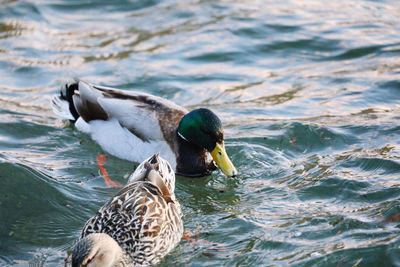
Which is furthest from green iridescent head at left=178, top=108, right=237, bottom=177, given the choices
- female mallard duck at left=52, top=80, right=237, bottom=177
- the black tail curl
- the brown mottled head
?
the black tail curl

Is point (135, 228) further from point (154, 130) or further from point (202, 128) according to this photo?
point (154, 130)

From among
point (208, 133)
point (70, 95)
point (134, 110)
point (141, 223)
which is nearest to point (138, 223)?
point (141, 223)

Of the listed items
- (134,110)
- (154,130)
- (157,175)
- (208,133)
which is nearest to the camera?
(157,175)

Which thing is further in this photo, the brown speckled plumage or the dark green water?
the dark green water

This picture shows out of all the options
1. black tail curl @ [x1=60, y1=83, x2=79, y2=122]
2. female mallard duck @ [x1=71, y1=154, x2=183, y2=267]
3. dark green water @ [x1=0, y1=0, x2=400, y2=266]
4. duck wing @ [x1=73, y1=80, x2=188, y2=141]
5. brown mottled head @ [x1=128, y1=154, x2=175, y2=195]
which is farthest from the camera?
black tail curl @ [x1=60, y1=83, x2=79, y2=122]

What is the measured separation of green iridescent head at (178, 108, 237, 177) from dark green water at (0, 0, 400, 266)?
0.26m

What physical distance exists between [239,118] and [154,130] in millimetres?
1890

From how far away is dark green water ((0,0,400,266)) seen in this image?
645 cm

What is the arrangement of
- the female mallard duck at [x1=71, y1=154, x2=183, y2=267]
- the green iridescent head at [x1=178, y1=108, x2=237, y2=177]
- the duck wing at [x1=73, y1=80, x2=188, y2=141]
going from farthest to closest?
the duck wing at [x1=73, y1=80, x2=188, y2=141] → the green iridescent head at [x1=178, y1=108, x2=237, y2=177] → the female mallard duck at [x1=71, y1=154, x2=183, y2=267]

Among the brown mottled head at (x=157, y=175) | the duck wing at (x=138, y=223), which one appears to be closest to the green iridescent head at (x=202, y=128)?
the brown mottled head at (x=157, y=175)

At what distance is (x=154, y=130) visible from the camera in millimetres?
8359

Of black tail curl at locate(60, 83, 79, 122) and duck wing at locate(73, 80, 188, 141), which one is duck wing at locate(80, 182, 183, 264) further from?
black tail curl at locate(60, 83, 79, 122)

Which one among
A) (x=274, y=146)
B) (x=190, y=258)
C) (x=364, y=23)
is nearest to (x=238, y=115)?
(x=274, y=146)

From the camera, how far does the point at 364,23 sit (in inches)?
530
